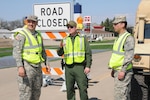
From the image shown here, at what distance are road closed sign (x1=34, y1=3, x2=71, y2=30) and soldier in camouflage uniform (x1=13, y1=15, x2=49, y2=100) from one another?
447 cm

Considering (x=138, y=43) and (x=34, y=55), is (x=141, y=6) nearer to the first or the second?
(x=138, y=43)

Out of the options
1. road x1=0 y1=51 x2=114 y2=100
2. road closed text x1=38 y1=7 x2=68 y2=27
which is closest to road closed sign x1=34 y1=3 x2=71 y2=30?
road closed text x1=38 y1=7 x2=68 y2=27

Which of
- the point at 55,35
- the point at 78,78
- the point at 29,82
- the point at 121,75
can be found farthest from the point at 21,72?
the point at 55,35

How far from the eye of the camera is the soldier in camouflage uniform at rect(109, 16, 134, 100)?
5551 millimetres

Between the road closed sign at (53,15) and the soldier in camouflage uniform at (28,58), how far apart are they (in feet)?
14.7

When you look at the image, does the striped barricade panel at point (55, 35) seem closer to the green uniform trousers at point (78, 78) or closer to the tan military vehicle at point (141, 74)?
the tan military vehicle at point (141, 74)

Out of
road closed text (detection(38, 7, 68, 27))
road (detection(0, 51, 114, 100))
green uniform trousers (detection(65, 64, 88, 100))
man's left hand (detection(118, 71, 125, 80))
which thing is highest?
road closed text (detection(38, 7, 68, 27))

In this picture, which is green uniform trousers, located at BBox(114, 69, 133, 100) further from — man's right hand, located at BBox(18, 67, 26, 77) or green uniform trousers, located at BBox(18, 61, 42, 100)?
man's right hand, located at BBox(18, 67, 26, 77)

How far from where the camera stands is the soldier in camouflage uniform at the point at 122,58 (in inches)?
219

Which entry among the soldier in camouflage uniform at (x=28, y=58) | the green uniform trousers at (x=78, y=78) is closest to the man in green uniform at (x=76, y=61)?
the green uniform trousers at (x=78, y=78)

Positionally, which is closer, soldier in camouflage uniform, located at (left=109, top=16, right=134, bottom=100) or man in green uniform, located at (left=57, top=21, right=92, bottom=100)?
soldier in camouflage uniform, located at (left=109, top=16, right=134, bottom=100)

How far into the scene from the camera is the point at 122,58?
5680 millimetres

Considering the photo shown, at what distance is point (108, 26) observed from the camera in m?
144

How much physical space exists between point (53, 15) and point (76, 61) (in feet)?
13.9
